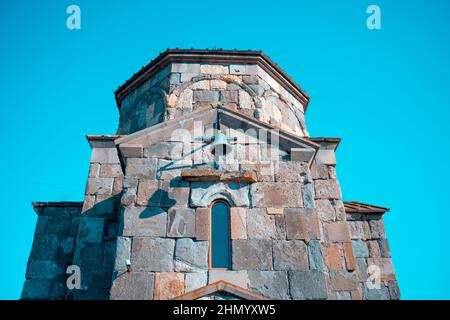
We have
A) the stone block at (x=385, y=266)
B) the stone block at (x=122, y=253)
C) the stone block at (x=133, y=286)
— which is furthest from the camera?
the stone block at (x=385, y=266)

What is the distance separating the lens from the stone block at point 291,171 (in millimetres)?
6348

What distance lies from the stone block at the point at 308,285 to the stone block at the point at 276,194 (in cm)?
96

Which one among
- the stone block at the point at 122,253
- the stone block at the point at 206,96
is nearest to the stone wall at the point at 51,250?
the stone block at the point at 122,253

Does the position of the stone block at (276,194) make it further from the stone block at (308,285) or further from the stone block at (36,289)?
the stone block at (36,289)

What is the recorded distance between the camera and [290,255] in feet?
→ 18.8

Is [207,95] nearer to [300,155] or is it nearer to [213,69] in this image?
[213,69]

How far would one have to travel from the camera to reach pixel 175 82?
363 inches

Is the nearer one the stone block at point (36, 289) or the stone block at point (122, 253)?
the stone block at point (122, 253)

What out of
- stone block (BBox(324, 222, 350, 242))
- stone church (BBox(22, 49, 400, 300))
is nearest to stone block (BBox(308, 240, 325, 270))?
stone church (BBox(22, 49, 400, 300))

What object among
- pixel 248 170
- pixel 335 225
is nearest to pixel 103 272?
pixel 248 170

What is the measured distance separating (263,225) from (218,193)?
2.46 feet

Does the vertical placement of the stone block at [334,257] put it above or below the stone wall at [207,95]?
below

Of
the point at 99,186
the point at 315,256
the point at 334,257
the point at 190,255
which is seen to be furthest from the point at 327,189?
the point at 99,186
